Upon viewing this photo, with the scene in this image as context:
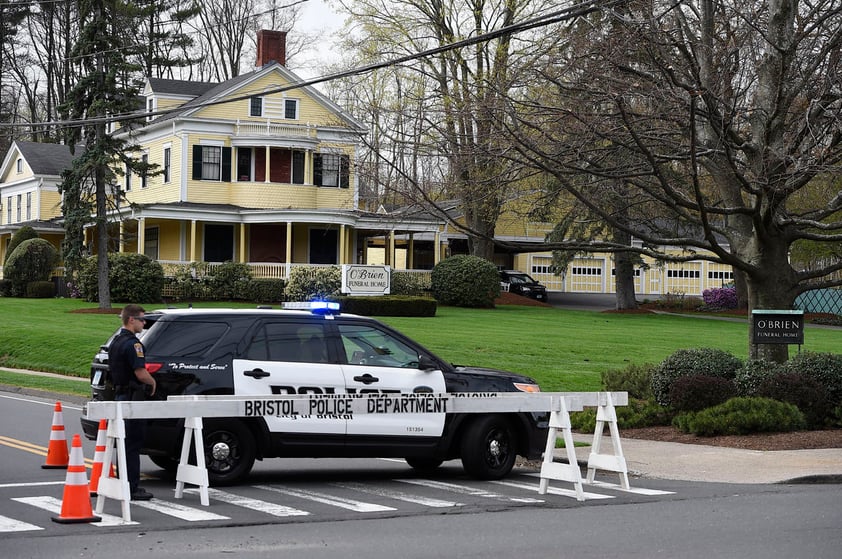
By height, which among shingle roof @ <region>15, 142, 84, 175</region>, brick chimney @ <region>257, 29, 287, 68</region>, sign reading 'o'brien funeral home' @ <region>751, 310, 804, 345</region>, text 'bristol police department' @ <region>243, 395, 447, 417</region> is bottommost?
text 'bristol police department' @ <region>243, 395, 447, 417</region>

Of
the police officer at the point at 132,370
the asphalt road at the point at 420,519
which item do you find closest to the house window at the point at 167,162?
the asphalt road at the point at 420,519

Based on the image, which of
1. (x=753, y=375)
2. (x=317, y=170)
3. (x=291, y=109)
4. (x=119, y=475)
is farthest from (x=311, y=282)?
(x=119, y=475)

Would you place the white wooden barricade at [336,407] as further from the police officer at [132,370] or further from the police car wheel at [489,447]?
the police car wheel at [489,447]

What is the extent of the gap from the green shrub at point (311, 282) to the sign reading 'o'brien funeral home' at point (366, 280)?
85.2 inches

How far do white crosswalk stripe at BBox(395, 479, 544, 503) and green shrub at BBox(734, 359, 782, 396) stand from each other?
697 centimetres

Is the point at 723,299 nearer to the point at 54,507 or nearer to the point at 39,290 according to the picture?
the point at 39,290

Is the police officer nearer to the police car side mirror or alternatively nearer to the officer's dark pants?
the officer's dark pants

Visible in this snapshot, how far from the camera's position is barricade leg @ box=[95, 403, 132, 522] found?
32.2ft

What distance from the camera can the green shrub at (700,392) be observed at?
17.6m

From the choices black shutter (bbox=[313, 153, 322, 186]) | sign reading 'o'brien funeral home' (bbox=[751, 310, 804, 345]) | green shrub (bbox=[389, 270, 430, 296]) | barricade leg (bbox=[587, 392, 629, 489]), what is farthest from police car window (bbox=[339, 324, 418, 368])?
black shutter (bbox=[313, 153, 322, 186])

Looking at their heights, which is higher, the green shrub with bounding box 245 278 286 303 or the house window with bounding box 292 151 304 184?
the house window with bounding box 292 151 304 184

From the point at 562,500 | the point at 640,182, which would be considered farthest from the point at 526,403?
the point at 640,182

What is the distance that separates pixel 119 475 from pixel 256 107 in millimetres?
42934

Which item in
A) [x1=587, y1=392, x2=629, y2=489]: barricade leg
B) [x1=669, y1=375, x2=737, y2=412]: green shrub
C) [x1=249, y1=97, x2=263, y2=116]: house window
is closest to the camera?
[x1=587, y1=392, x2=629, y2=489]: barricade leg
